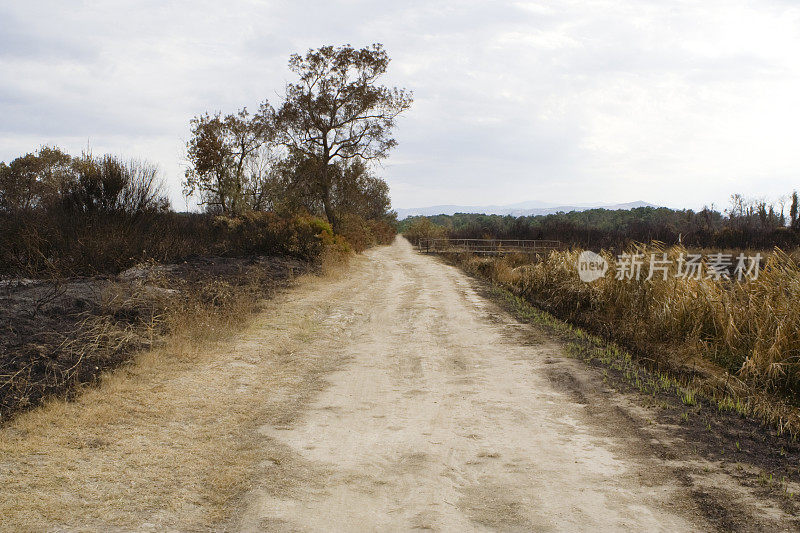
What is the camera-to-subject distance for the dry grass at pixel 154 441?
332cm

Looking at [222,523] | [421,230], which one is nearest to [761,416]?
[222,523]

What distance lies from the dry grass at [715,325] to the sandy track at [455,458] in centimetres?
186

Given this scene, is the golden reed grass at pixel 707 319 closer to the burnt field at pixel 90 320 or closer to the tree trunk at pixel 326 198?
Answer: the burnt field at pixel 90 320

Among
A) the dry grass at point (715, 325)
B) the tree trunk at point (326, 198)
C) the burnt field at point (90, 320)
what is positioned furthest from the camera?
the tree trunk at point (326, 198)

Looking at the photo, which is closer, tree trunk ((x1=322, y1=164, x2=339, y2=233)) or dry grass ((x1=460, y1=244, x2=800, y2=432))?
dry grass ((x1=460, y1=244, x2=800, y2=432))

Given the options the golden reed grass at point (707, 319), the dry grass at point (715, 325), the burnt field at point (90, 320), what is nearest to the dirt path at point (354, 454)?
the burnt field at point (90, 320)

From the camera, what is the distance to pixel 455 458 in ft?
14.0

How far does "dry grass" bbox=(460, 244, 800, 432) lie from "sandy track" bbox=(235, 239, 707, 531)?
186cm

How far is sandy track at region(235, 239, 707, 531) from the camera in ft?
11.0

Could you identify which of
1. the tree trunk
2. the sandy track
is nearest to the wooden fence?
the tree trunk

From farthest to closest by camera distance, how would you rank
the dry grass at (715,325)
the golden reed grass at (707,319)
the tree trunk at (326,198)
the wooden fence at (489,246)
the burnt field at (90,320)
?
the wooden fence at (489,246)
the tree trunk at (326,198)
the golden reed grass at (707,319)
the dry grass at (715,325)
the burnt field at (90,320)

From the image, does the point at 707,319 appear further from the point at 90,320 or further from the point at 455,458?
the point at 90,320

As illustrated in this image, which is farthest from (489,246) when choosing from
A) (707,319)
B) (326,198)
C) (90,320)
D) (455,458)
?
(455,458)

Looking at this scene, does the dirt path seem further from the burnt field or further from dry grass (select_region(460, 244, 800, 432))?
dry grass (select_region(460, 244, 800, 432))
